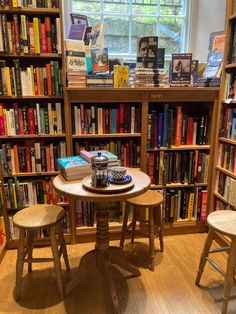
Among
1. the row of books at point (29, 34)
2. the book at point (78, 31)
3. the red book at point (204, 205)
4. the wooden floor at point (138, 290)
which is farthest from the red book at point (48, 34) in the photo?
the red book at point (204, 205)

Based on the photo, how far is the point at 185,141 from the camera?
238cm

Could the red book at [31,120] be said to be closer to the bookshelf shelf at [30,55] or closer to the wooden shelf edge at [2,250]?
the bookshelf shelf at [30,55]

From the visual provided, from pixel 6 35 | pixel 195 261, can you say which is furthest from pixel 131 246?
pixel 6 35

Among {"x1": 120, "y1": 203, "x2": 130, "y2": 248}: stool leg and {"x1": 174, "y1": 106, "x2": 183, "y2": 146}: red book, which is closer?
{"x1": 120, "y1": 203, "x2": 130, "y2": 248}: stool leg

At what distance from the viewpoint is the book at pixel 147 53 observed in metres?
2.16

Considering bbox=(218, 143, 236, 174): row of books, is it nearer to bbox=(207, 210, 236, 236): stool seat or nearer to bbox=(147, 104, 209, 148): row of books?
bbox=(147, 104, 209, 148): row of books

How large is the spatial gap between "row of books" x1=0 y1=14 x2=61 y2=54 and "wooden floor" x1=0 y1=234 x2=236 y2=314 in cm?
164

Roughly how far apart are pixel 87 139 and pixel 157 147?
2.06 ft

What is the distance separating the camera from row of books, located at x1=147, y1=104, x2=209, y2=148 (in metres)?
2.27

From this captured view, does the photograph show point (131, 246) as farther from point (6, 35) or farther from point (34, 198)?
point (6, 35)

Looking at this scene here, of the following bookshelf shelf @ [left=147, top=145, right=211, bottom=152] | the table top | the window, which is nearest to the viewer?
the table top

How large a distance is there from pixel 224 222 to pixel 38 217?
118cm

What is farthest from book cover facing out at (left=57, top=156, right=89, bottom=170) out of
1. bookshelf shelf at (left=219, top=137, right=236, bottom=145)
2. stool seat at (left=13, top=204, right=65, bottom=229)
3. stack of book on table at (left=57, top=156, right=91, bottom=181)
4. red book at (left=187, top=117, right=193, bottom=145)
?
bookshelf shelf at (left=219, top=137, right=236, bottom=145)

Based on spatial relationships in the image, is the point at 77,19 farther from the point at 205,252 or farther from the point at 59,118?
the point at 205,252
